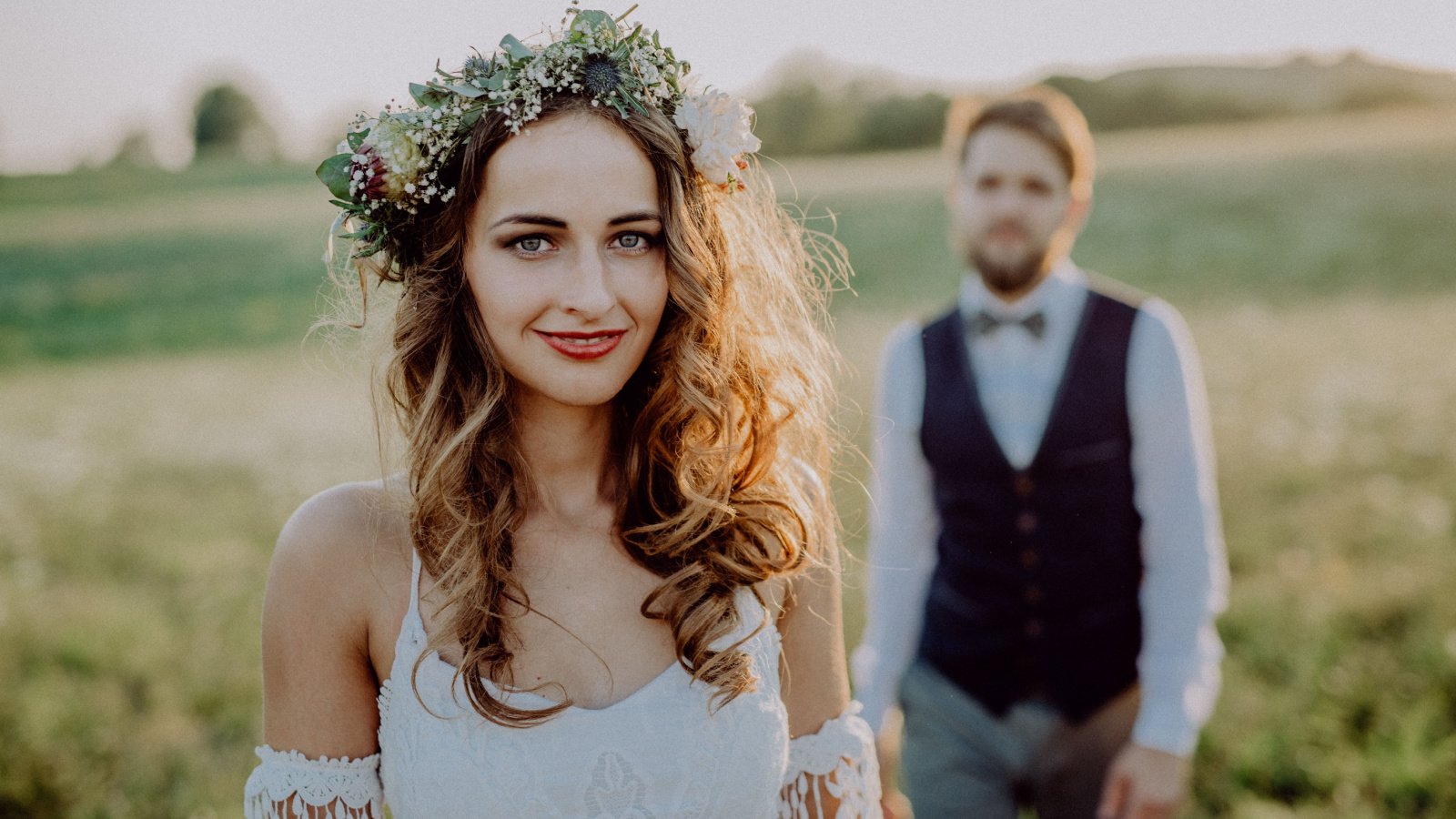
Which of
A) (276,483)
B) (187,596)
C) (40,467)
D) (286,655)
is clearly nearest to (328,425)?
(276,483)

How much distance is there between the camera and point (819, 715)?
228cm

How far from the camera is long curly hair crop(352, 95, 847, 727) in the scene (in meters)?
2.01

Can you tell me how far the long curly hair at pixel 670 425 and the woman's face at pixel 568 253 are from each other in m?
0.04

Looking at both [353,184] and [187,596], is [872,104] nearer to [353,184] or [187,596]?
[187,596]

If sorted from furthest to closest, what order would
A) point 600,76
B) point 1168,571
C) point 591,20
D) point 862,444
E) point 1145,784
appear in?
point 862,444 → point 1168,571 → point 1145,784 → point 591,20 → point 600,76

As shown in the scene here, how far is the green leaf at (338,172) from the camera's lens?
2129mm

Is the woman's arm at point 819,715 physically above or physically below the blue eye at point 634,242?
below

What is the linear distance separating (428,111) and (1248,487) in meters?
6.67

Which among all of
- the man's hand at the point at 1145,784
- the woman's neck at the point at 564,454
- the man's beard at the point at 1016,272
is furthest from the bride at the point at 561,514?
the man's beard at the point at 1016,272

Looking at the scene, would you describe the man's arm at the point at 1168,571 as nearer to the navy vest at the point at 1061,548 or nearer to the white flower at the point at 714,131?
the navy vest at the point at 1061,548

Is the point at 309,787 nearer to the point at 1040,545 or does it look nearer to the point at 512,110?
the point at 512,110

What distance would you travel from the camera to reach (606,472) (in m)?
2.31

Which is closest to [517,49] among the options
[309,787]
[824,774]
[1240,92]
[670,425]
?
[670,425]

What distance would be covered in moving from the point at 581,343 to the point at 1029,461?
1.75m
